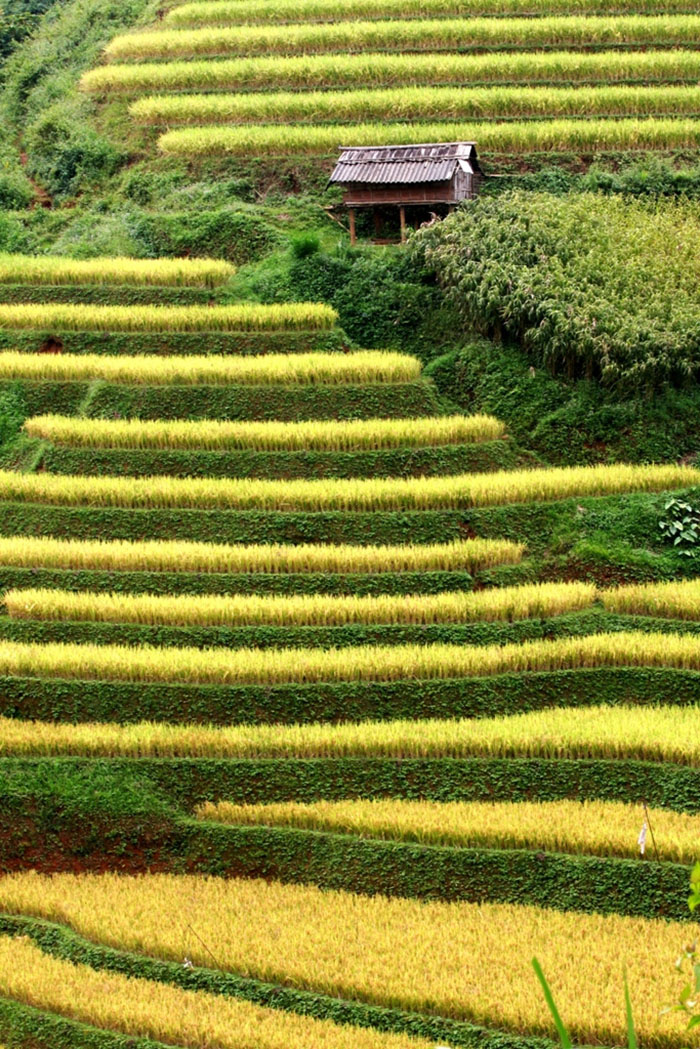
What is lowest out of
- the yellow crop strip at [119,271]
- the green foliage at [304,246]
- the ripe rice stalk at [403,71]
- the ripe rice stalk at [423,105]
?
the yellow crop strip at [119,271]

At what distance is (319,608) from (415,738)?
2.33 metres

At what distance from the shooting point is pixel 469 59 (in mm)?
25297

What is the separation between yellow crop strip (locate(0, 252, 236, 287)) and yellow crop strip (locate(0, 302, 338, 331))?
2.07 ft

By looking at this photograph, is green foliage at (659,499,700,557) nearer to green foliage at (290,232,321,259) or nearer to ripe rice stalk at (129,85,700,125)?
green foliage at (290,232,321,259)

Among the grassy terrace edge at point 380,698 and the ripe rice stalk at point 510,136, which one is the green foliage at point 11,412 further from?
the ripe rice stalk at point 510,136

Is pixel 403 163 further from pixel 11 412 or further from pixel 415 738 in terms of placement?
pixel 415 738

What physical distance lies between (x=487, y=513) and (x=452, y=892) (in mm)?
5734

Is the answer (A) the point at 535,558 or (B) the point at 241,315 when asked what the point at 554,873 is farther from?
(B) the point at 241,315

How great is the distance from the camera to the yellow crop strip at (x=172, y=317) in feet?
64.1

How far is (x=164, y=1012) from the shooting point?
9.93m

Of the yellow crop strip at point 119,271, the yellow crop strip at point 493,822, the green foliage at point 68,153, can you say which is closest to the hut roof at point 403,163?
the yellow crop strip at point 119,271

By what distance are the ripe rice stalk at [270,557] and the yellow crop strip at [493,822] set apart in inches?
136

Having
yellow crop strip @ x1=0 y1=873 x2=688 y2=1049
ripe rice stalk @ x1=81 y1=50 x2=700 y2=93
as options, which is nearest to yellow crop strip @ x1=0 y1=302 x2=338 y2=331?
ripe rice stalk @ x1=81 y1=50 x2=700 y2=93

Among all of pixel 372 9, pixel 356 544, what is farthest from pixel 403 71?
pixel 356 544
